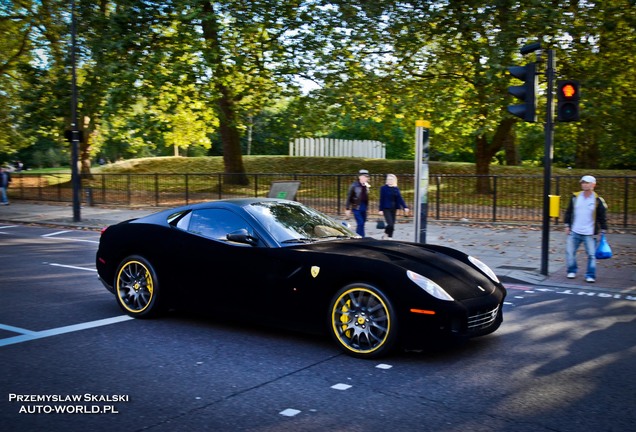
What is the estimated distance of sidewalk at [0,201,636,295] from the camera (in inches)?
419

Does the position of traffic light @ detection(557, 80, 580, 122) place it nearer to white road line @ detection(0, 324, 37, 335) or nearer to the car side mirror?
the car side mirror

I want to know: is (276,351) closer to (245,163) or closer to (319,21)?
(319,21)

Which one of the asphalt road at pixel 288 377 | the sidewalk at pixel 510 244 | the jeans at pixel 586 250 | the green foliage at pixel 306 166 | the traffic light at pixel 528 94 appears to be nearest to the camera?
the asphalt road at pixel 288 377

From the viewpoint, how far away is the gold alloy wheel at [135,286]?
7281 mm

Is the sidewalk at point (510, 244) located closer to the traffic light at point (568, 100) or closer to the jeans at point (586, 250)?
the jeans at point (586, 250)

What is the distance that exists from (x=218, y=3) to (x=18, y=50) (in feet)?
51.3

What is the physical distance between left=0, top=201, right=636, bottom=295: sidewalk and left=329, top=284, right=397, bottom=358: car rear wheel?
17.7 ft

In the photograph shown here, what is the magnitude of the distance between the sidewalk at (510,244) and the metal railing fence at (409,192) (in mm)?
665

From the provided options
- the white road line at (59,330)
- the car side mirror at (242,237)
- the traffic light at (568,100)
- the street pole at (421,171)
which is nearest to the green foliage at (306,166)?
the traffic light at (568,100)

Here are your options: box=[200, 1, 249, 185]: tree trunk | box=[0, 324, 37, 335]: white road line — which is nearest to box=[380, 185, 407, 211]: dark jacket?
box=[0, 324, 37, 335]: white road line

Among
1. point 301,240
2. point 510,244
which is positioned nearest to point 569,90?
point 510,244

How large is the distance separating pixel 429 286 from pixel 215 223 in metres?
2.61

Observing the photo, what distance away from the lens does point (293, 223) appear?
6.93 metres

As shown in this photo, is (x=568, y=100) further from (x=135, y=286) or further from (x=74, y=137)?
(x=74, y=137)
